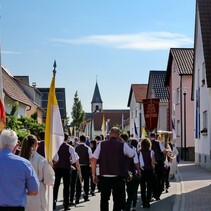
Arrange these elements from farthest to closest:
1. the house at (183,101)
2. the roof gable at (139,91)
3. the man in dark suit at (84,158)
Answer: the roof gable at (139,91)
the house at (183,101)
the man in dark suit at (84,158)

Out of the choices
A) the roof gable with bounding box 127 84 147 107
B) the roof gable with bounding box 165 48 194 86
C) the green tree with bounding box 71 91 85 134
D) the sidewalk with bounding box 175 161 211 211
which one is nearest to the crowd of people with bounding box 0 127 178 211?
the sidewalk with bounding box 175 161 211 211

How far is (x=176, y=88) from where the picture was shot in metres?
48.4

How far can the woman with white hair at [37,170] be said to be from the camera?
8469 millimetres

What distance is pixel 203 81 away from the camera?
31.5 m

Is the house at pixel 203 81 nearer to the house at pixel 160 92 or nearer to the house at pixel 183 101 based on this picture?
the house at pixel 183 101

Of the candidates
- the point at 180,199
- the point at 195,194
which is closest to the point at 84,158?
the point at 180,199

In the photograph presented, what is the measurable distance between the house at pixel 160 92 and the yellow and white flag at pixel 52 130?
51.5 m

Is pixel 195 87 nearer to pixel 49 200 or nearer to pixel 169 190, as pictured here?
pixel 169 190

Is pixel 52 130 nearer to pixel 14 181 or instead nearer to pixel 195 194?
pixel 14 181

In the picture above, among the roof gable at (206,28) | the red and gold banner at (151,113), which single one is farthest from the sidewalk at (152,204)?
the roof gable at (206,28)

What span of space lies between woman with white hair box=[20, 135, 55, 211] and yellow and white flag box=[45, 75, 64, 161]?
1.11 meters

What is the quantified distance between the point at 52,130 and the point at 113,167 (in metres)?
1.35

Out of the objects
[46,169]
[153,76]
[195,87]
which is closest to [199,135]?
[195,87]

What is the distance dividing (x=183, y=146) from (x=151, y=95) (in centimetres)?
2041
